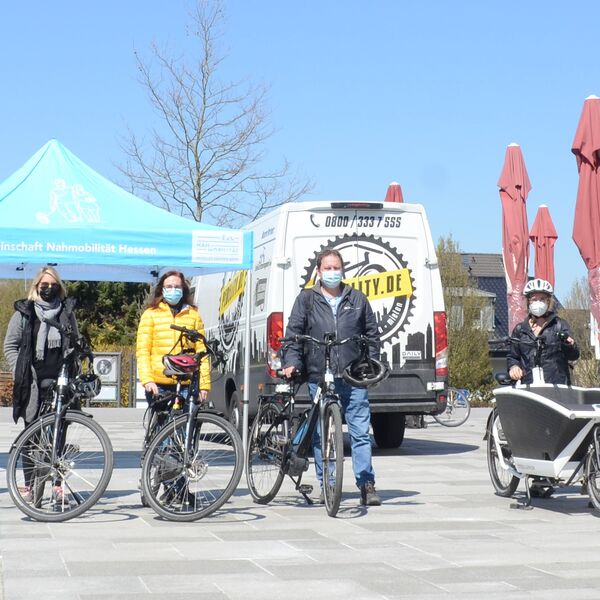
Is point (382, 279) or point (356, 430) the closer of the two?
point (356, 430)

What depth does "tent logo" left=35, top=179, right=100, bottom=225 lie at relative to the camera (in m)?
10.8

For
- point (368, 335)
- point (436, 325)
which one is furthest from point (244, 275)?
point (368, 335)

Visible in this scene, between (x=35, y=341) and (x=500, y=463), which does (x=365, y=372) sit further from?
(x=35, y=341)

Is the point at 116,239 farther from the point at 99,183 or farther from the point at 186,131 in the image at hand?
the point at 186,131

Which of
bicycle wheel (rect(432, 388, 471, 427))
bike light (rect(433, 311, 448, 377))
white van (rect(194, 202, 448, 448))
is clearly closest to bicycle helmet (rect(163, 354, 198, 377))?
white van (rect(194, 202, 448, 448))

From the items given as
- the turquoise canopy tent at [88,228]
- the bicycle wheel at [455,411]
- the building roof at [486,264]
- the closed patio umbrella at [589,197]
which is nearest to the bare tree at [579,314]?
the building roof at [486,264]

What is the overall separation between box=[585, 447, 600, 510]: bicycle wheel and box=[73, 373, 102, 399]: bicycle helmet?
3.41 m

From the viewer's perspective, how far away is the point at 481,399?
3309 cm

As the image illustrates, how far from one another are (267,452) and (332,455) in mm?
814

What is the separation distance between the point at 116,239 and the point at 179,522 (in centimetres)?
332

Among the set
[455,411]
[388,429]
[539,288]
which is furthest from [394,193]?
[539,288]

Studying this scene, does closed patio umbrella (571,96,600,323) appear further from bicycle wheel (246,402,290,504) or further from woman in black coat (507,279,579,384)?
bicycle wheel (246,402,290,504)

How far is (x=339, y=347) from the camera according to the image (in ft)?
29.9

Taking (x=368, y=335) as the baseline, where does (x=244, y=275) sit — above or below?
above
